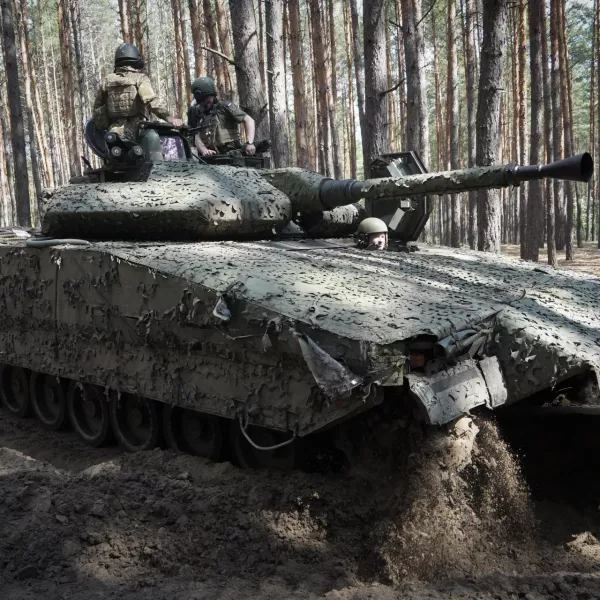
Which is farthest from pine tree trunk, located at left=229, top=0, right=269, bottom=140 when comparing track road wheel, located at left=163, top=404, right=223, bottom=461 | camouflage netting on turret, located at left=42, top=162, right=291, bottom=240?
track road wheel, located at left=163, top=404, right=223, bottom=461

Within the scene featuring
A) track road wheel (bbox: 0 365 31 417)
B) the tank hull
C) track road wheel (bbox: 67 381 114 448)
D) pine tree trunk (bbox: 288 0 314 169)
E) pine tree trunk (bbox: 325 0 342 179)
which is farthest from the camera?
pine tree trunk (bbox: 325 0 342 179)

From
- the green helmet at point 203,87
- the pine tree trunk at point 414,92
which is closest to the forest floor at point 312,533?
the green helmet at point 203,87

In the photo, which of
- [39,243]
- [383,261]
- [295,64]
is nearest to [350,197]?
[383,261]

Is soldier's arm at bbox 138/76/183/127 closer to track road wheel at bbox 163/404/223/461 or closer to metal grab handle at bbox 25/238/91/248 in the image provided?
metal grab handle at bbox 25/238/91/248

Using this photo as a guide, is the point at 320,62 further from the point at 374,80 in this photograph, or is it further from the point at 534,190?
the point at 374,80

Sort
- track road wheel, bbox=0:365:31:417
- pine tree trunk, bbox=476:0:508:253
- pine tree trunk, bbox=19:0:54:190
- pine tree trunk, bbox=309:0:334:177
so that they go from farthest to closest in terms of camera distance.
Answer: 1. pine tree trunk, bbox=19:0:54:190
2. pine tree trunk, bbox=309:0:334:177
3. pine tree trunk, bbox=476:0:508:253
4. track road wheel, bbox=0:365:31:417

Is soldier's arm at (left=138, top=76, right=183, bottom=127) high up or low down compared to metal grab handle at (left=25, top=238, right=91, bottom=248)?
up

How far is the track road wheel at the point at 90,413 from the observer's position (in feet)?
22.3

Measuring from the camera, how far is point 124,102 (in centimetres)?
813

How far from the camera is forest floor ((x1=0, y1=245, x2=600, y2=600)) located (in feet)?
12.6

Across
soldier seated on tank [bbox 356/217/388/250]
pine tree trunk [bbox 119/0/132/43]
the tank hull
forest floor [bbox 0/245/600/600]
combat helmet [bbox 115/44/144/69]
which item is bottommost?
forest floor [bbox 0/245/600/600]

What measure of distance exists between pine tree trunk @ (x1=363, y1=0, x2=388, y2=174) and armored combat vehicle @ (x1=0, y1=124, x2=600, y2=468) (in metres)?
4.63

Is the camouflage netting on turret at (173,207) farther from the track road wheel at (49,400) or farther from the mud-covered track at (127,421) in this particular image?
the track road wheel at (49,400)

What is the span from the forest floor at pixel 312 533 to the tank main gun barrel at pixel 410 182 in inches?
72.3
